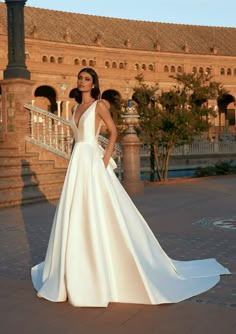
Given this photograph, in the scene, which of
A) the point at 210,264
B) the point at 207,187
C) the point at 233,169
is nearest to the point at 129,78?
the point at 233,169

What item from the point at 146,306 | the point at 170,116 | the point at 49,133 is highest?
the point at 170,116

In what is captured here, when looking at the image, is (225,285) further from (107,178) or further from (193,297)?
(107,178)

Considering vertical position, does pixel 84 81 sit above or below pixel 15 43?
below

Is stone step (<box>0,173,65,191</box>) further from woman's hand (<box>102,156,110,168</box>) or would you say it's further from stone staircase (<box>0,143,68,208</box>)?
woman's hand (<box>102,156,110,168</box>)

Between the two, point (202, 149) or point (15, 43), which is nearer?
point (15, 43)

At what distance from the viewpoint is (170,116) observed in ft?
55.7

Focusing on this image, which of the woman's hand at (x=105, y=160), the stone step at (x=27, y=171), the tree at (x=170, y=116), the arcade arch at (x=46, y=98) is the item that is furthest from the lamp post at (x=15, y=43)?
the arcade arch at (x=46, y=98)

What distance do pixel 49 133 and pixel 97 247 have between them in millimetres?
9428

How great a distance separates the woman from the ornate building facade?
41.7 m

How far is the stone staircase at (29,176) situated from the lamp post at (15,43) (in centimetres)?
169

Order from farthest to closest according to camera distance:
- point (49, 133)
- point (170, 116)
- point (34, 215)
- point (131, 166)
A: point (170, 116), point (49, 133), point (131, 166), point (34, 215)

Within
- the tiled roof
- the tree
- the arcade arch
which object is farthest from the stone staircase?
the arcade arch

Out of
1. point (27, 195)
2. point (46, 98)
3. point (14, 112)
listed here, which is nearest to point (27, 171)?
point (27, 195)

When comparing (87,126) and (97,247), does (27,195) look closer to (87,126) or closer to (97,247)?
(87,126)
